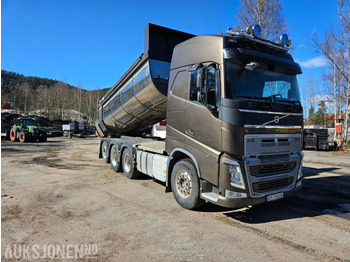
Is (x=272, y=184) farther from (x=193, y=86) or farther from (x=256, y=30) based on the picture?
(x=256, y=30)

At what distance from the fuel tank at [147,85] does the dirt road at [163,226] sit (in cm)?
247

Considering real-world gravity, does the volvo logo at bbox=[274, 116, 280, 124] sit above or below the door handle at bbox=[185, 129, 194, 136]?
above

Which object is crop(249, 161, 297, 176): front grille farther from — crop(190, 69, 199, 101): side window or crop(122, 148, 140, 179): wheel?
crop(122, 148, 140, 179): wheel

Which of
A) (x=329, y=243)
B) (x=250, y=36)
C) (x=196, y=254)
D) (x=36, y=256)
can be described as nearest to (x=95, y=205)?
(x=36, y=256)

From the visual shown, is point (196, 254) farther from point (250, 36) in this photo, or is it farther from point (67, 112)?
point (67, 112)

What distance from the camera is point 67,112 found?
196 ft

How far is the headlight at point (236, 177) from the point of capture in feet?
12.8

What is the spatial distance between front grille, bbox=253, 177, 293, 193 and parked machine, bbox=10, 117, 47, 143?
926 inches

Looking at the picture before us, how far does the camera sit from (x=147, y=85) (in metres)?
6.64

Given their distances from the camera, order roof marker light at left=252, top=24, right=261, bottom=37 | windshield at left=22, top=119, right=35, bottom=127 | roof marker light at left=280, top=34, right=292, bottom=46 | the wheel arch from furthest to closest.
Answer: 1. windshield at left=22, top=119, right=35, bottom=127
2. roof marker light at left=280, top=34, right=292, bottom=46
3. the wheel arch
4. roof marker light at left=252, top=24, right=261, bottom=37

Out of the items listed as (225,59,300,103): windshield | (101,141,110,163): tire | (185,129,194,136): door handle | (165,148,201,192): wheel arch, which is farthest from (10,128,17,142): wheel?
(225,59,300,103): windshield

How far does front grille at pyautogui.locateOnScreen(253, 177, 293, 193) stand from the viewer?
13.4ft

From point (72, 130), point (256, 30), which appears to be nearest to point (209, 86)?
point (256, 30)

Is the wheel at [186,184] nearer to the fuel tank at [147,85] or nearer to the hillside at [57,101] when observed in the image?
the fuel tank at [147,85]
